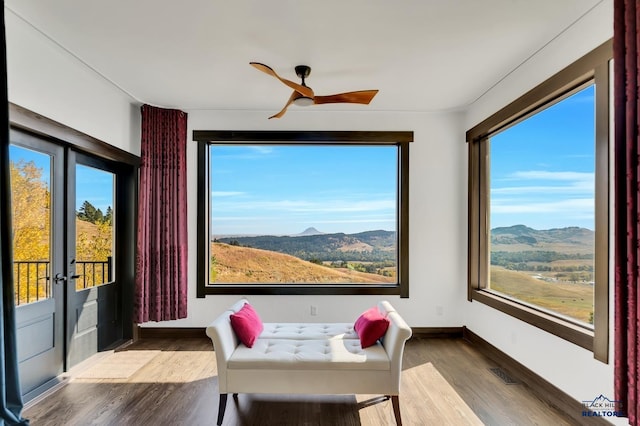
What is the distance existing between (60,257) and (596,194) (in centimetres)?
430

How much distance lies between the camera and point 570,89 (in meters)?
2.78

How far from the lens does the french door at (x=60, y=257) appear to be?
9.21ft

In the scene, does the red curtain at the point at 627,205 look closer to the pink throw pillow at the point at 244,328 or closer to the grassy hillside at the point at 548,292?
the grassy hillside at the point at 548,292

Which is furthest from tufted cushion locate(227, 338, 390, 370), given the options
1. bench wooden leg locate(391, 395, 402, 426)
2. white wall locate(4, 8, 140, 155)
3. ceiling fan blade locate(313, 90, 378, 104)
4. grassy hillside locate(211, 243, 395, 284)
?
white wall locate(4, 8, 140, 155)

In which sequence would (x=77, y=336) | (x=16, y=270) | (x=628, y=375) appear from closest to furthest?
(x=628, y=375)
(x=16, y=270)
(x=77, y=336)

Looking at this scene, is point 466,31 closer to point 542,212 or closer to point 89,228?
point 542,212

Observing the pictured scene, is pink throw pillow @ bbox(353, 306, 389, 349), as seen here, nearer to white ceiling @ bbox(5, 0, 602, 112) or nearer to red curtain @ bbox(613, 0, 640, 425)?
red curtain @ bbox(613, 0, 640, 425)

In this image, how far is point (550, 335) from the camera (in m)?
2.89

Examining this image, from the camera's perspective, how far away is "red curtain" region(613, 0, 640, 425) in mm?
1897

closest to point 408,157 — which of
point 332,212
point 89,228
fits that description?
point 332,212

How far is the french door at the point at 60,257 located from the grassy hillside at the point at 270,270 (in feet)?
3.99

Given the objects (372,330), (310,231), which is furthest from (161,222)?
(372,330)

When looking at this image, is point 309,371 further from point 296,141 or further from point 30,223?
point 296,141

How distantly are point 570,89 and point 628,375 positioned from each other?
2050mm
